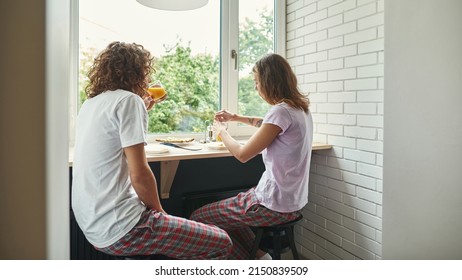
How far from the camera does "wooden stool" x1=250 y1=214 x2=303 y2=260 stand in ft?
5.28

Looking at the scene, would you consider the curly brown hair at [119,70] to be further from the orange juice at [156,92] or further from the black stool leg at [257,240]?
the black stool leg at [257,240]

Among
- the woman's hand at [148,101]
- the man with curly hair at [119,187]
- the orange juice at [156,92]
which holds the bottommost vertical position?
the man with curly hair at [119,187]

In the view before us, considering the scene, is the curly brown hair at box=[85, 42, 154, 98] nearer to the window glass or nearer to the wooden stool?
the wooden stool

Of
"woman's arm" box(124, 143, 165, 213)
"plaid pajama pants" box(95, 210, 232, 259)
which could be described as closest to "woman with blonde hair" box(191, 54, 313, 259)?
"plaid pajama pants" box(95, 210, 232, 259)

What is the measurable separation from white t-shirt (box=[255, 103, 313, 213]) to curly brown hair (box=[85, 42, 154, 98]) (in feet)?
2.02

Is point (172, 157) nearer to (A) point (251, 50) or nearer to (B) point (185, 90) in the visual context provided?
(B) point (185, 90)

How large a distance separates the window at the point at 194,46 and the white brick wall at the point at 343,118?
34 centimetres

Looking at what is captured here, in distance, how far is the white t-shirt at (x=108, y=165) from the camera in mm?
1156

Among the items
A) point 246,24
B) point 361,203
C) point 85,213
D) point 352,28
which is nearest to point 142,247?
point 85,213

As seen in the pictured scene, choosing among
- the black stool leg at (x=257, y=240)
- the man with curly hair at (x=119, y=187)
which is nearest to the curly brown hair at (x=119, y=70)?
the man with curly hair at (x=119, y=187)

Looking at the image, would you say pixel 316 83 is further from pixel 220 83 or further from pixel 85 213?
pixel 85 213

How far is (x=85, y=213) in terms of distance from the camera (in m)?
1.20

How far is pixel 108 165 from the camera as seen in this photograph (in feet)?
3.82

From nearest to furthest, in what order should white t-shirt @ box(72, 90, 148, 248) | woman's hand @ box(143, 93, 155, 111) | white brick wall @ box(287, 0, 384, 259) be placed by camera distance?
white t-shirt @ box(72, 90, 148, 248) → woman's hand @ box(143, 93, 155, 111) → white brick wall @ box(287, 0, 384, 259)
